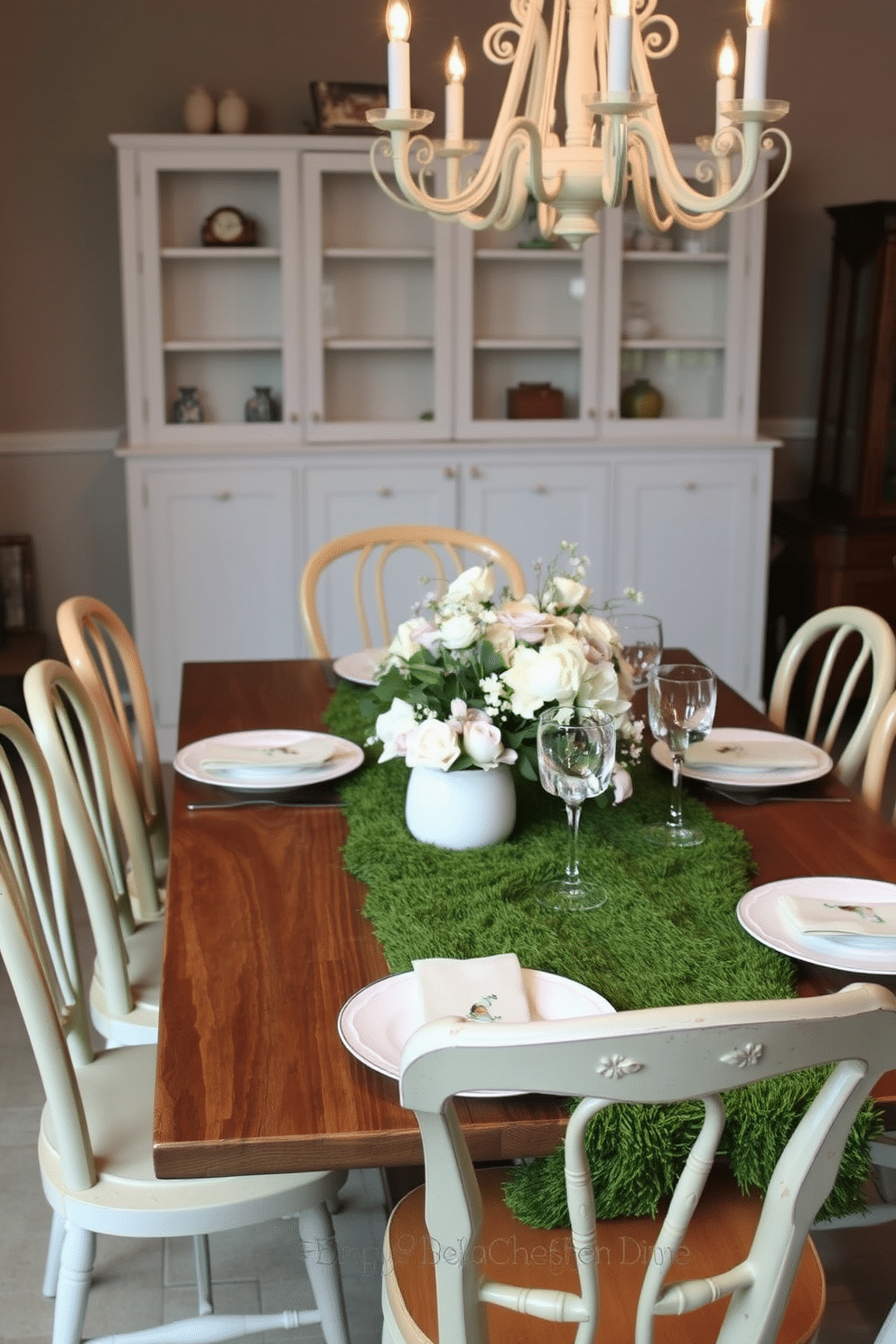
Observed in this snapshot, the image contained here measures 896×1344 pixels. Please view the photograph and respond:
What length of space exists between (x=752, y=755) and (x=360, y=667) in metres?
0.81

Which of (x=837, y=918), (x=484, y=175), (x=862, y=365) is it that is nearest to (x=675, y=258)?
(x=862, y=365)

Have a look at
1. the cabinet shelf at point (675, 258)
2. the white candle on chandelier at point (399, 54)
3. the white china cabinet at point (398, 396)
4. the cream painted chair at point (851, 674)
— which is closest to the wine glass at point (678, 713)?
the cream painted chair at point (851, 674)

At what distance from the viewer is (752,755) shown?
2.10m

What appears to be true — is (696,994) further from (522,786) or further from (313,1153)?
(522,786)

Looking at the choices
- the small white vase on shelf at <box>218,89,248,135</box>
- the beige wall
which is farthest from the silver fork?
the beige wall

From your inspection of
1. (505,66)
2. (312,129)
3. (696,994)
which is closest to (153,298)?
(312,129)

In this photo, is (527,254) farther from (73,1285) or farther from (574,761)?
(73,1285)

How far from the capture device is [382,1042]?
1262 mm

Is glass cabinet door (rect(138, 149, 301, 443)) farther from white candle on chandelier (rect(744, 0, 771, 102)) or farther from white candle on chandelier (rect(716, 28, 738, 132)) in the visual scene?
white candle on chandelier (rect(744, 0, 771, 102))

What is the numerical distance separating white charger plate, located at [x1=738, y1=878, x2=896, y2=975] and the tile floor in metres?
0.68

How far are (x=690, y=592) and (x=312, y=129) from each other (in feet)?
5.91

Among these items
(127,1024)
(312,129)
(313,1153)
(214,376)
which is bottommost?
(127,1024)

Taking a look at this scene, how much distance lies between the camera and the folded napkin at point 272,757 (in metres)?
2.03

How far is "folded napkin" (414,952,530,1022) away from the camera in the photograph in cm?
129
